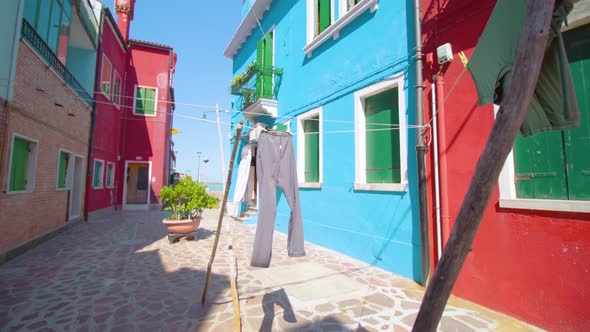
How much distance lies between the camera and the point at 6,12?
5.21m

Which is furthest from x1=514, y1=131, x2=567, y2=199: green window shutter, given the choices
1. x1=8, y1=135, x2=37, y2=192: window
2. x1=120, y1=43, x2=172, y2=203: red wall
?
x1=120, y1=43, x2=172, y2=203: red wall

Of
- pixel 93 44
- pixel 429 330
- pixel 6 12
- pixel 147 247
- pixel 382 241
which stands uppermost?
pixel 93 44

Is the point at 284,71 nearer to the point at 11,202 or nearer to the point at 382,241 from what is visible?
the point at 382,241

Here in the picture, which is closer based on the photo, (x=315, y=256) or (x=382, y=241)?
(x=382, y=241)

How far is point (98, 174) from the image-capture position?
12375 mm

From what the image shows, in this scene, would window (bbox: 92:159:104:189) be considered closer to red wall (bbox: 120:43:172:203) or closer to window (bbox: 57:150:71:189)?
red wall (bbox: 120:43:172:203)

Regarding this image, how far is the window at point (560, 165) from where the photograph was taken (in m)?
2.86

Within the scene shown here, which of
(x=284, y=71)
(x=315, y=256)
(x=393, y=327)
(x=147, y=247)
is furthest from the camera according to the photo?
(x=284, y=71)

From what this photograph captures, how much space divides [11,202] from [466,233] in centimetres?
796

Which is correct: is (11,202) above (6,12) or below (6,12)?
below

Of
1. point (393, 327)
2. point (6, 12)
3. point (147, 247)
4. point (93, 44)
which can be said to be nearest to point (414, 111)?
point (393, 327)

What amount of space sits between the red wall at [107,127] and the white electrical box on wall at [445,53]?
37.9ft

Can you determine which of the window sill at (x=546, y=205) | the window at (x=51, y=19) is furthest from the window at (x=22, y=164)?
the window sill at (x=546, y=205)

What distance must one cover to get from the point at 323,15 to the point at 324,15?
0.05 m
